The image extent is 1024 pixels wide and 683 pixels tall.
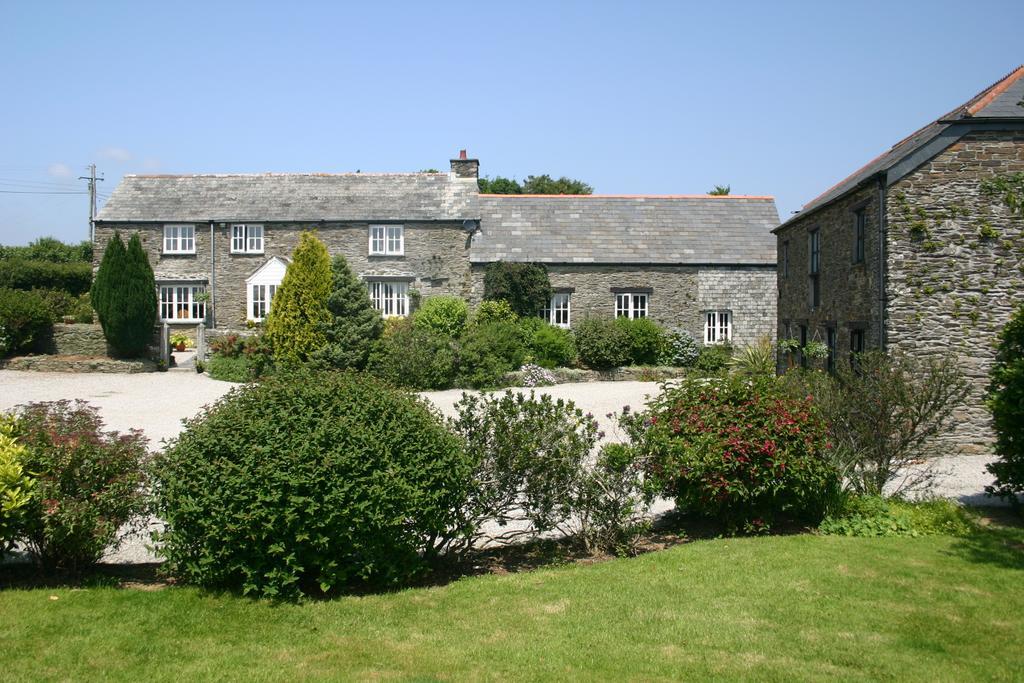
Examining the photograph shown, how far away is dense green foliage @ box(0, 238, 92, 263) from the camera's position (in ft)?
170

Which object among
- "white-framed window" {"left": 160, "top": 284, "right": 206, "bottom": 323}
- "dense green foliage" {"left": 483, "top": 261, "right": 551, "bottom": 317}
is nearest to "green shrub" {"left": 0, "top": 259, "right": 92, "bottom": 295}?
"white-framed window" {"left": 160, "top": 284, "right": 206, "bottom": 323}

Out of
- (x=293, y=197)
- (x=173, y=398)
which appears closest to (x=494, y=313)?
(x=293, y=197)

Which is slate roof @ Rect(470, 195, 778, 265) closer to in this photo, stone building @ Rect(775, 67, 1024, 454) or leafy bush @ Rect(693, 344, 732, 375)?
leafy bush @ Rect(693, 344, 732, 375)

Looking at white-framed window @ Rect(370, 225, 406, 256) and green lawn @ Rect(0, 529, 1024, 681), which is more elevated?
white-framed window @ Rect(370, 225, 406, 256)

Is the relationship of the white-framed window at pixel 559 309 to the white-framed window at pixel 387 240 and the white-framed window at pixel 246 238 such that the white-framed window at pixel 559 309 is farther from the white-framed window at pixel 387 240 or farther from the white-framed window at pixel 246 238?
the white-framed window at pixel 246 238

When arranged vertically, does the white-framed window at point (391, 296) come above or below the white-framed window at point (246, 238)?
below

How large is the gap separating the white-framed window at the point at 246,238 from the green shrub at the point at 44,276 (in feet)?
37.8

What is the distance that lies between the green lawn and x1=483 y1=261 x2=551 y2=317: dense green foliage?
22.8 metres

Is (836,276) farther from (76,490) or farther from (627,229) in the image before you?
(76,490)

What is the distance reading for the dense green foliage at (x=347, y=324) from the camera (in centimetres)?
2250

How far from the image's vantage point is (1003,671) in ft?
16.4

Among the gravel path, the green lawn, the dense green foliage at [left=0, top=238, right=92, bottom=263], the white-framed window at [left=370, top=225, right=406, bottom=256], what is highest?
the dense green foliage at [left=0, top=238, right=92, bottom=263]

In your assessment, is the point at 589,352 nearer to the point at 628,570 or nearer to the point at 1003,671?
the point at 628,570

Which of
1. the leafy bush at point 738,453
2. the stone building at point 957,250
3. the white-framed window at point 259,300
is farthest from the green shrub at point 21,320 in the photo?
the stone building at point 957,250
